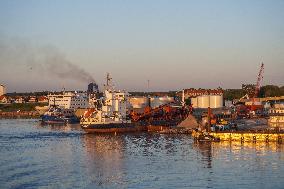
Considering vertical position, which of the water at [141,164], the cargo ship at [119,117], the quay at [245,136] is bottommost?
the water at [141,164]

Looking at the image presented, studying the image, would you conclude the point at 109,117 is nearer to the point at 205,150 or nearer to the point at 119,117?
the point at 119,117

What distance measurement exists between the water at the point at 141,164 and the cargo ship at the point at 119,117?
14.7m

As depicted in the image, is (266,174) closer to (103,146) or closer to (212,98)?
(103,146)

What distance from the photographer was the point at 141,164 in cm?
3700

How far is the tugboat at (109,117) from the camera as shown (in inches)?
2709

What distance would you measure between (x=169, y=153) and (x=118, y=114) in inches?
1131

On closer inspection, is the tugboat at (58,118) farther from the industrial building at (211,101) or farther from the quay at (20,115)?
the quay at (20,115)

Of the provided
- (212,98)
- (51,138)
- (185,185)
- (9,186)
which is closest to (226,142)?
(51,138)

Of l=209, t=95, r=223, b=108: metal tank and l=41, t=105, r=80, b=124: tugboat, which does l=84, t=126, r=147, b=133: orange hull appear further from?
l=209, t=95, r=223, b=108: metal tank

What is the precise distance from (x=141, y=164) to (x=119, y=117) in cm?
3448

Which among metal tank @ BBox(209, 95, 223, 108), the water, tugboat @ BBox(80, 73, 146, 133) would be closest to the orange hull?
tugboat @ BBox(80, 73, 146, 133)

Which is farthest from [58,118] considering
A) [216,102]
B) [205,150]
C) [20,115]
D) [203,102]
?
[205,150]

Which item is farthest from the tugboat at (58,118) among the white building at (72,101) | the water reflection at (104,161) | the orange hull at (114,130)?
the water reflection at (104,161)

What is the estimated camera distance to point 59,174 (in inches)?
1277
